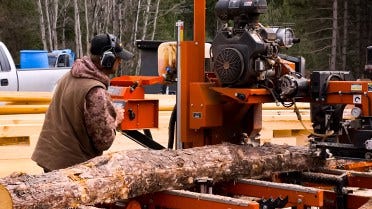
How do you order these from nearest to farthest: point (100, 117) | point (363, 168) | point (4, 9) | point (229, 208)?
point (229, 208) → point (100, 117) → point (363, 168) → point (4, 9)

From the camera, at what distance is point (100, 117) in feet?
18.3

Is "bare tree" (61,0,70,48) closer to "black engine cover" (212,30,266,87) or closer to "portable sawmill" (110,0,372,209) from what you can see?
"portable sawmill" (110,0,372,209)

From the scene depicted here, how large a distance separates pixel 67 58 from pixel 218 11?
15.1 m

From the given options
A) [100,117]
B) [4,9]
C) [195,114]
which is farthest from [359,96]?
[4,9]

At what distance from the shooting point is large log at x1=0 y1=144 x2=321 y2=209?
4.52 m

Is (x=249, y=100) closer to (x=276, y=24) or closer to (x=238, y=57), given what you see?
(x=238, y=57)

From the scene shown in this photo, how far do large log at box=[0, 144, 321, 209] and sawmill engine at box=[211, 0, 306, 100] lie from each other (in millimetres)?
625

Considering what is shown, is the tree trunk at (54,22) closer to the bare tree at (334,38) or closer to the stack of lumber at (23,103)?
the bare tree at (334,38)

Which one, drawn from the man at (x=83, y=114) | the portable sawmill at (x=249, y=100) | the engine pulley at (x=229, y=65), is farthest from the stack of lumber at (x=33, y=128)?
the engine pulley at (x=229, y=65)

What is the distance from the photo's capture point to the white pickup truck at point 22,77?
15000 mm

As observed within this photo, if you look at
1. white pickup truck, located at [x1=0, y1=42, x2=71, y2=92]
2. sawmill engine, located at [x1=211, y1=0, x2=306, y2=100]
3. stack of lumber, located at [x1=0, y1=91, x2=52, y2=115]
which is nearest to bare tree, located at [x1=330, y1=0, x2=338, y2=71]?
white pickup truck, located at [x1=0, y1=42, x2=71, y2=92]

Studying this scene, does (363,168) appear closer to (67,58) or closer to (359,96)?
(359,96)

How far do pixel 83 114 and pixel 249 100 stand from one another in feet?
5.24

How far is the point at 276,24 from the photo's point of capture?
28.3 meters
